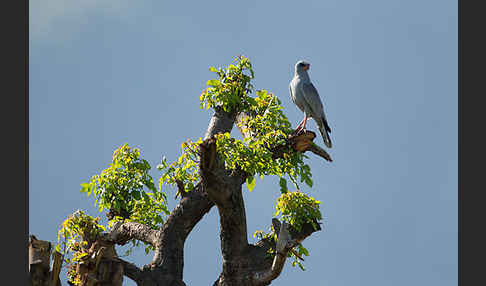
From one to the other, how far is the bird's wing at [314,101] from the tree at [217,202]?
1.18 meters

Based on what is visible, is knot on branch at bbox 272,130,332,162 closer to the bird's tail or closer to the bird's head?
the bird's tail

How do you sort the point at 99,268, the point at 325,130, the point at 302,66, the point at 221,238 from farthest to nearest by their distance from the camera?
the point at 302,66
the point at 325,130
the point at 221,238
the point at 99,268

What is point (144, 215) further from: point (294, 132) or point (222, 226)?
point (294, 132)

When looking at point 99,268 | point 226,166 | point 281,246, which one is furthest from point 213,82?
point 99,268

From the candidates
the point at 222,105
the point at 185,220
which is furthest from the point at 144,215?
the point at 222,105

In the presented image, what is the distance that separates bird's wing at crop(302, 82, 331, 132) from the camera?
517 inches

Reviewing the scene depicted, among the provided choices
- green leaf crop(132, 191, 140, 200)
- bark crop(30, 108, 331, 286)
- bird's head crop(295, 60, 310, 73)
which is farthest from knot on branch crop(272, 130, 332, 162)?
green leaf crop(132, 191, 140, 200)

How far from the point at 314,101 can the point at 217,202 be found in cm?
414

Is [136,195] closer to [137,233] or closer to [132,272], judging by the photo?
[137,233]

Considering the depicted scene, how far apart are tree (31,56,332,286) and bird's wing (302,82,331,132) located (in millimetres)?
1181

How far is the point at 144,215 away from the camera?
1329 cm

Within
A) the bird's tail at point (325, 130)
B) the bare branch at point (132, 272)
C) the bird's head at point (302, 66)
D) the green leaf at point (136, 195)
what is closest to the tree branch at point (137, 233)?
the green leaf at point (136, 195)

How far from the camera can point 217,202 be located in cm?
1019

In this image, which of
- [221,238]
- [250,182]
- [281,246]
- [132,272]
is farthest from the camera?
[132,272]
